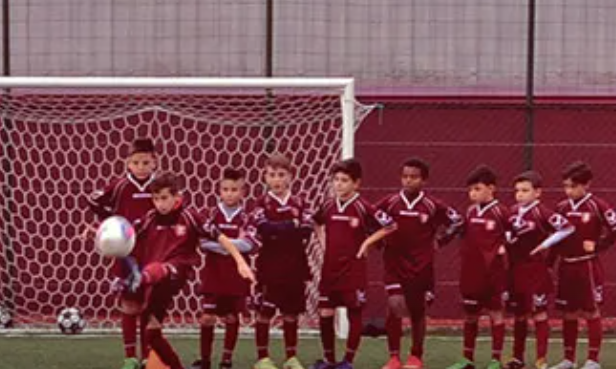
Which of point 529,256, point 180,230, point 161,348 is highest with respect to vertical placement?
point 180,230

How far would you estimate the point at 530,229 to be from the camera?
903 centimetres

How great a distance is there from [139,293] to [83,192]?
2.85 meters

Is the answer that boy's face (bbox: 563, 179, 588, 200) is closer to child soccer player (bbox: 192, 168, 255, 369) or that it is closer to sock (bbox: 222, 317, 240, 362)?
child soccer player (bbox: 192, 168, 255, 369)

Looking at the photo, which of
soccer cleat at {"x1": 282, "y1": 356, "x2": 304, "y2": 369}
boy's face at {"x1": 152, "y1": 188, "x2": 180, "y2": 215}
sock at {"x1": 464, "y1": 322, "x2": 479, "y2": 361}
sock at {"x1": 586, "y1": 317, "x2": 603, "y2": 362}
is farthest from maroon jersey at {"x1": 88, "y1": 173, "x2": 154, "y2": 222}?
sock at {"x1": 586, "y1": 317, "x2": 603, "y2": 362}

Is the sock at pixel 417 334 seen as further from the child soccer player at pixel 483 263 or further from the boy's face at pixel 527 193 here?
the boy's face at pixel 527 193

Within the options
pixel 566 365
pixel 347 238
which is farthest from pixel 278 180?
pixel 566 365

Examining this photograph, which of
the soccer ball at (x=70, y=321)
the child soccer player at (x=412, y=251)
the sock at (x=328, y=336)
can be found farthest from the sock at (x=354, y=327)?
the soccer ball at (x=70, y=321)

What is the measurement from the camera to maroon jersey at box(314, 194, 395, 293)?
883 cm

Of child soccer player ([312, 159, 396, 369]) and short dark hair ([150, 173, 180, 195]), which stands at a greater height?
short dark hair ([150, 173, 180, 195])

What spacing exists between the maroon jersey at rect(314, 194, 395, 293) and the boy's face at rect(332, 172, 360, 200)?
0.04 meters

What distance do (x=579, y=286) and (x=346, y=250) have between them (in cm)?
155

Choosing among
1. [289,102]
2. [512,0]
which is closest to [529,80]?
[512,0]

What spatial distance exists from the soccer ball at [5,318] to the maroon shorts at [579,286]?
4.32 meters

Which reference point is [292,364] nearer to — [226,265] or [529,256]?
[226,265]
